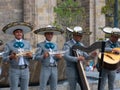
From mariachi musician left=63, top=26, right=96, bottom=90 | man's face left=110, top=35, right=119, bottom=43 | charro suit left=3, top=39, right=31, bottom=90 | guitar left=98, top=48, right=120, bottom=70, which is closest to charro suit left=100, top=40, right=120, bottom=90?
man's face left=110, top=35, right=119, bottom=43

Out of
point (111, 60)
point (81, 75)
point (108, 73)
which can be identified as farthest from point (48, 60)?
point (108, 73)

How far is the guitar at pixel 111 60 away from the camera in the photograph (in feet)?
29.5

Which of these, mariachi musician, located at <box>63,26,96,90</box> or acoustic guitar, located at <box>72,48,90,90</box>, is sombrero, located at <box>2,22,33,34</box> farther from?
acoustic guitar, located at <box>72,48,90,90</box>

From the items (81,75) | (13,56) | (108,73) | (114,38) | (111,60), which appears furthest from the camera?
(108,73)

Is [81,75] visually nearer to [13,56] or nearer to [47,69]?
[47,69]

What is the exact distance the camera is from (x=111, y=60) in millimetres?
9047

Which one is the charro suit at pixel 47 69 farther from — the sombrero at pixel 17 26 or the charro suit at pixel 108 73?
the charro suit at pixel 108 73

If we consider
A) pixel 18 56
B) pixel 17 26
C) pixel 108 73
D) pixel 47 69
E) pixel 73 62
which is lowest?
pixel 108 73

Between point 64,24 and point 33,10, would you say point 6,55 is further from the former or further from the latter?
point 64,24

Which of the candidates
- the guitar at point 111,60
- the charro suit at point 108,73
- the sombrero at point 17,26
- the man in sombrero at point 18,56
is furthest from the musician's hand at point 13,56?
the charro suit at point 108,73

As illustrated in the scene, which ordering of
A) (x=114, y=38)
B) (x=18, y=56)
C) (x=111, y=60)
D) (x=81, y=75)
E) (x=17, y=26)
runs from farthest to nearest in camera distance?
1. (x=114, y=38)
2. (x=111, y=60)
3. (x=81, y=75)
4. (x=17, y=26)
5. (x=18, y=56)

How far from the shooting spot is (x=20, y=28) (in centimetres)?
873

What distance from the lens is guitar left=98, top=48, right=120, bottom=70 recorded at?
8.99 meters

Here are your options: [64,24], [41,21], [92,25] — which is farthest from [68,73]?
[92,25]
